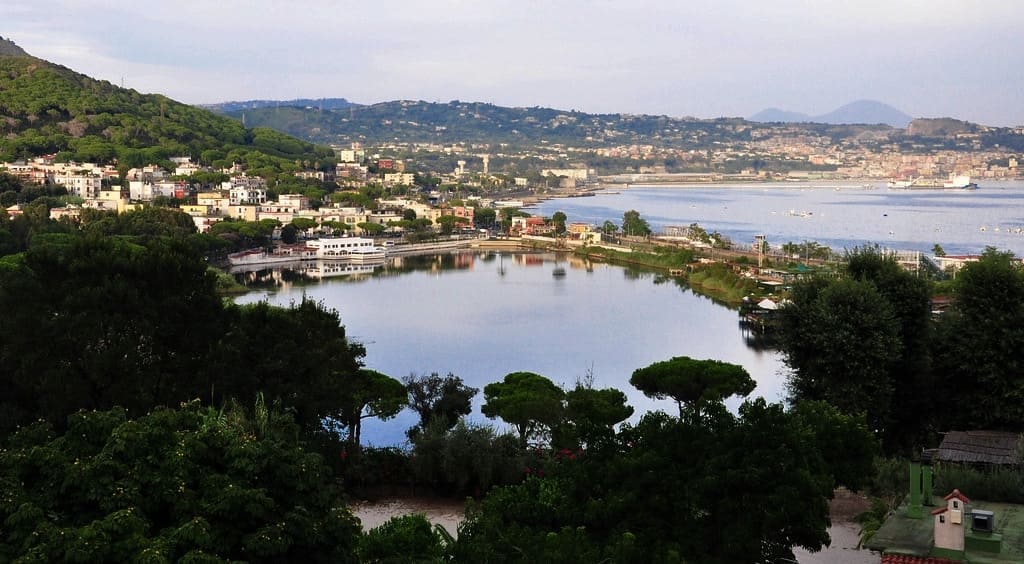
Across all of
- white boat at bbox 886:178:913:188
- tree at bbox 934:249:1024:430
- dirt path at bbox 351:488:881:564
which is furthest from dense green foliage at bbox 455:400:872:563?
white boat at bbox 886:178:913:188

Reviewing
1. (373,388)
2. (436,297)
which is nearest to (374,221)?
(436,297)

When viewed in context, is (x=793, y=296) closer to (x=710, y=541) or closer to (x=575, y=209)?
(x=710, y=541)

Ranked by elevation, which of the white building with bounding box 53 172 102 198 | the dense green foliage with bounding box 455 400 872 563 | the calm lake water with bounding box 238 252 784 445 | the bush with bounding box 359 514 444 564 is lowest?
the calm lake water with bounding box 238 252 784 445

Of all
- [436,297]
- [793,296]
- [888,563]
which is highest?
[793,296]

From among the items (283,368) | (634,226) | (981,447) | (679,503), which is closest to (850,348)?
(981,447)

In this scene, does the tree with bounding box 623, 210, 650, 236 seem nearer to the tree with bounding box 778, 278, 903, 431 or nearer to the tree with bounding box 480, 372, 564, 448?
the tree with bounding box 480, 372, 564, 448

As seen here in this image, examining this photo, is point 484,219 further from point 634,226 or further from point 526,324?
point 526,324
